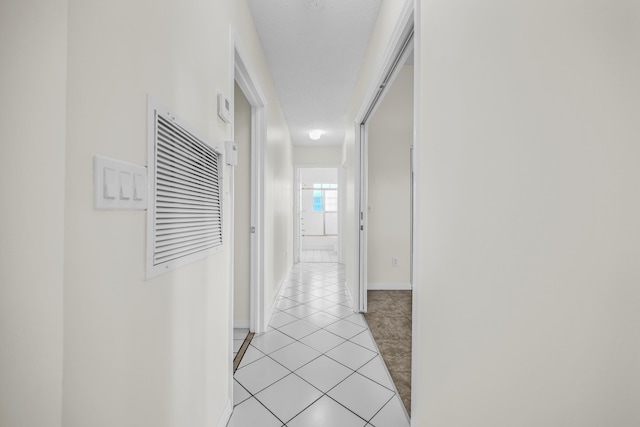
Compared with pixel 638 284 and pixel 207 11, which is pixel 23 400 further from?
pixel 207 11

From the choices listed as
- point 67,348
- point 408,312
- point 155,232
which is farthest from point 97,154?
point 408,312

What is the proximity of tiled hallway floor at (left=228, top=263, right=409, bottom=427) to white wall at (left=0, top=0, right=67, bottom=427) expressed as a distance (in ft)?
4.00

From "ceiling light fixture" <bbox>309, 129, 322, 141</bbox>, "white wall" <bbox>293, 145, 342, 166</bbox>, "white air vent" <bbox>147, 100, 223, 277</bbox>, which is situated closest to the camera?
"white air vent" <bbox>147, 100, 223, 277</bbox>

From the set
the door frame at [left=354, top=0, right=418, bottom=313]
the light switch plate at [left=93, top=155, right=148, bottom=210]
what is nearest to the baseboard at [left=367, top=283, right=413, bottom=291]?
the door frame at [left=354, top=0, right=418, bottom=313]

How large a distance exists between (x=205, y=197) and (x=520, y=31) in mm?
1187

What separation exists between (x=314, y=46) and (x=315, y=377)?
8.74 ft

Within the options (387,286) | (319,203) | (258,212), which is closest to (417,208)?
(258,212)

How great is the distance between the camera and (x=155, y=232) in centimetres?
82

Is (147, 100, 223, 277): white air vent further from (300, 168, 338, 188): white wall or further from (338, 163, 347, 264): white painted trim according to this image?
(300, 168, 338, 188): white wall

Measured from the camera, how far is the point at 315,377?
185cm

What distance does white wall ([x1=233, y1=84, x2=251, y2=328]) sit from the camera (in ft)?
8.66

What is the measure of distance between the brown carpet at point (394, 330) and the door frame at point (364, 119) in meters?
0.27

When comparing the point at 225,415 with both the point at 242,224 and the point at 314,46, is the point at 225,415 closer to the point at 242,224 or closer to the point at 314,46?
the point at 242,224

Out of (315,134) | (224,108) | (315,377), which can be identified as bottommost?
(315,377)
